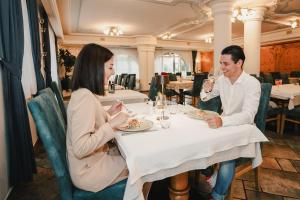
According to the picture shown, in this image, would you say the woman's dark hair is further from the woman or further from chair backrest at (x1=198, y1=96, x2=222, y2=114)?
chair backrest at (x1=198, y1=96, x2=222, y2=114)

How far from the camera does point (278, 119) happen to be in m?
3.41

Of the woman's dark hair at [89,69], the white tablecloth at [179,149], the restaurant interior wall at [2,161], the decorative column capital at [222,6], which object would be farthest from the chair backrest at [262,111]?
the decorative column capital at [222,6]

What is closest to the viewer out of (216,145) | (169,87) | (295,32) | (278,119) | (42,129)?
(42,129)

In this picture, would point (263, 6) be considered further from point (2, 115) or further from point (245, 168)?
point (2, 115)

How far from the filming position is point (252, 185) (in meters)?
1.96

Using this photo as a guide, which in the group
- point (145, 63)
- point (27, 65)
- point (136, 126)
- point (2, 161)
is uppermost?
point (145, 63)

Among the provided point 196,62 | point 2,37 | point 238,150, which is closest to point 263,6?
point 238,150

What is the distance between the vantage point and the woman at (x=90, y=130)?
100cm

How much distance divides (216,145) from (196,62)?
38.9 ft

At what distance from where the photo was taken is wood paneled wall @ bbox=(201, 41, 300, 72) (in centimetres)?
826

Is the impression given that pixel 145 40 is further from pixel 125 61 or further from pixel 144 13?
pixel 144 13

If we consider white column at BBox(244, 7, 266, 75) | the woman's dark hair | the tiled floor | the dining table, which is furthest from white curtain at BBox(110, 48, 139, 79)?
the woman's dark hair

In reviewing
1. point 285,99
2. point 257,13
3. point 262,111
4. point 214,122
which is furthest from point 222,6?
point 214,122

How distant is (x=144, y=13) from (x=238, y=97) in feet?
15.3
